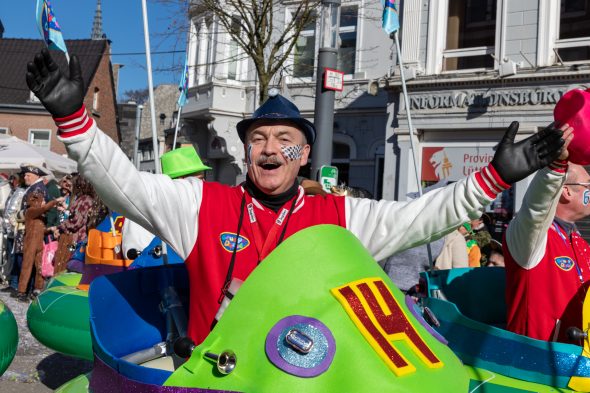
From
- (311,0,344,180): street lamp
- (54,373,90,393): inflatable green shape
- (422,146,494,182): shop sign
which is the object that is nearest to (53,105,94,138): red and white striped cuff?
(54,373,90,393): inflatable green shape

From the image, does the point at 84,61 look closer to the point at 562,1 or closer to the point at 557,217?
the point at 562,1

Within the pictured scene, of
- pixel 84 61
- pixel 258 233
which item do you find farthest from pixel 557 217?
pixel 84 61

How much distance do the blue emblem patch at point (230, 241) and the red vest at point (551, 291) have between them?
154cm

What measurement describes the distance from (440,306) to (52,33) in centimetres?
348

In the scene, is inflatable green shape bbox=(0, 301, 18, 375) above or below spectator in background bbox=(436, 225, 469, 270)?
below

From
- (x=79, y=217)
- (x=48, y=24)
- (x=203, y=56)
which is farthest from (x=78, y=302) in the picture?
(x=203, y=56)

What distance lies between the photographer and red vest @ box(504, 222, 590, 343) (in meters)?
3.27

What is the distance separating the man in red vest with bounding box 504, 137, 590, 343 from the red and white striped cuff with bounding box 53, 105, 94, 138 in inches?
78.7

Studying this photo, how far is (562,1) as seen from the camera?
12156mm

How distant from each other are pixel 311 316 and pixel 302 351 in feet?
0.36

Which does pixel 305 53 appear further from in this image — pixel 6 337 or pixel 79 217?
pixel 6 337

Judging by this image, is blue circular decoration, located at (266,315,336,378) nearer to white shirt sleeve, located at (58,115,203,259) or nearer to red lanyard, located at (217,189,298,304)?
red lanyard, located at (217,189,298,304)

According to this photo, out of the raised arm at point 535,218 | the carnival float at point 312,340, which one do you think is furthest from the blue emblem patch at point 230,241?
the raised arm at point 535,218

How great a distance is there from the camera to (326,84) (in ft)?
25.0
